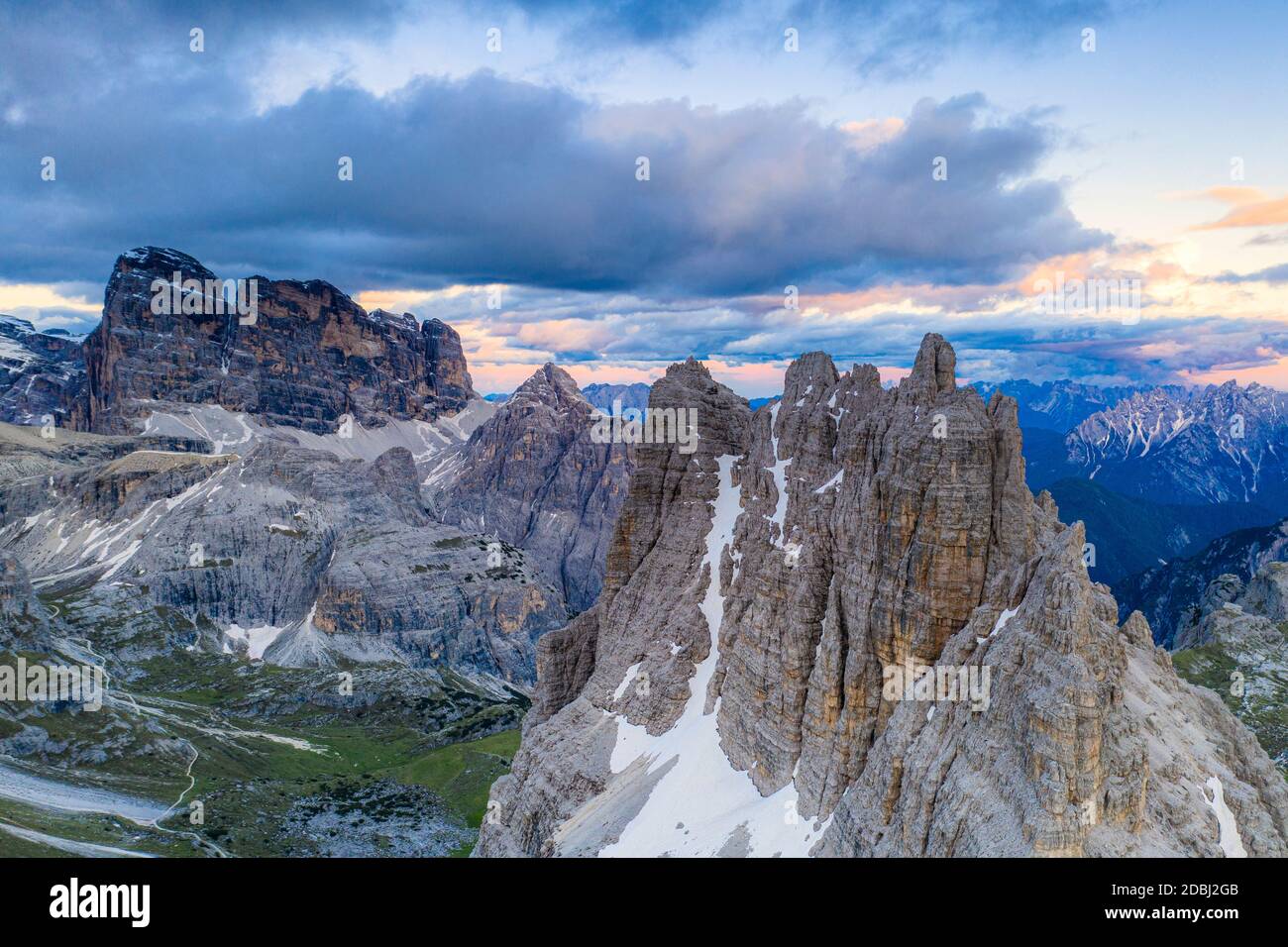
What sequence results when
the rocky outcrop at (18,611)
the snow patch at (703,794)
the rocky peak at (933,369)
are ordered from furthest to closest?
the rocky outcrop at (18,611) < the rocky peak at (933,369) < the snow patch at (703,794)

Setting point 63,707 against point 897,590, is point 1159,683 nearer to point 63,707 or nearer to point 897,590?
point 897,590

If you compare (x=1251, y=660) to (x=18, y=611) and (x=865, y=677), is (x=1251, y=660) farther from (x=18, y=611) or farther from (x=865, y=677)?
(x=18, y=611)

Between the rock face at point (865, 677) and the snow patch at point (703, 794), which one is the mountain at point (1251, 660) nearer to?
the rock face at point (865, 677)

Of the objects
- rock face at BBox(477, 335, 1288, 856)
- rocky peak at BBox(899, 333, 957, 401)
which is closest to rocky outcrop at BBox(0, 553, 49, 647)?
rock face at BBox(477, 335, 1288, 856)

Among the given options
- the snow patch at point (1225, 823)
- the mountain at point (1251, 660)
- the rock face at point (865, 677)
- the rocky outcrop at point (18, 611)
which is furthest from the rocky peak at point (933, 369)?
the rocky outcrop at point (18, 611)
